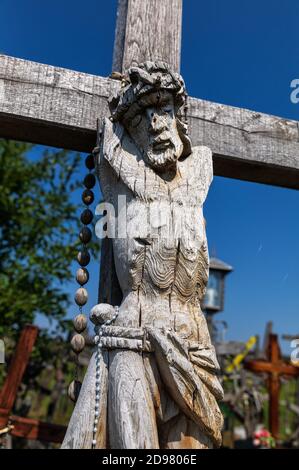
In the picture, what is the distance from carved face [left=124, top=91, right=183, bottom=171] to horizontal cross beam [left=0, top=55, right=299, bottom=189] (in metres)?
0.22

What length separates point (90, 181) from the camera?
229 cm

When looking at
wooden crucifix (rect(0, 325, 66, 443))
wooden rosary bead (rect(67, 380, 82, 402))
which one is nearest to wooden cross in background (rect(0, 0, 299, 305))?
wooden rosary bead (rect(67, 380, 82, 402))

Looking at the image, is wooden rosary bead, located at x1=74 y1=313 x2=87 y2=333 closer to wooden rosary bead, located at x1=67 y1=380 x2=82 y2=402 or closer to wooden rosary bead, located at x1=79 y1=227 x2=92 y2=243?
wooden rosary bead, located at x1=67 y1=380 x2=82 y2=402

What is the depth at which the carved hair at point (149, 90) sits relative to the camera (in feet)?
6.73

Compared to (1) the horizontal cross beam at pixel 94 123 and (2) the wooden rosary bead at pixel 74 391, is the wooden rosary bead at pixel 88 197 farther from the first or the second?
(2) the wooden rosary bead at pixel 74 391

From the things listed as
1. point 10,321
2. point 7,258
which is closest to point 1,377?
point 10,321

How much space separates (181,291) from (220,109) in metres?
0.92

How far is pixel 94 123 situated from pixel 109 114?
7 cm

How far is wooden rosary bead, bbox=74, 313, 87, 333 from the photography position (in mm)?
2096

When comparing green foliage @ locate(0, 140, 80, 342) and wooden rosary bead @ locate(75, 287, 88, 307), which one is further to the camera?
green foliage @ locate(0, 140, 80, 342)

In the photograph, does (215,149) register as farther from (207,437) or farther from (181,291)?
(207,437)

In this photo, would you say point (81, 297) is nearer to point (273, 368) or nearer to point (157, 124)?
point (157, 124)

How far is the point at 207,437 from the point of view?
5.88 ft
